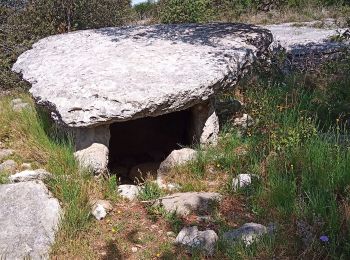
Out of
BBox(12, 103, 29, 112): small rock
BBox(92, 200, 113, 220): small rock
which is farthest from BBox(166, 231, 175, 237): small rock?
BBox(12, 103, 29, 112): small rock

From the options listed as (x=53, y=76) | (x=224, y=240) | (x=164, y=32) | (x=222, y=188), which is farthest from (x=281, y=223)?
(x=164, y=32)

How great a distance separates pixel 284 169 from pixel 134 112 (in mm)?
1373

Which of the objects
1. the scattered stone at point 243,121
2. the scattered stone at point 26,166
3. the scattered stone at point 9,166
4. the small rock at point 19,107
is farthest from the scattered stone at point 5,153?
the scattered stone at point 243,121

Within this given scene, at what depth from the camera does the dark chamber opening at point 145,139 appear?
19.4 ft

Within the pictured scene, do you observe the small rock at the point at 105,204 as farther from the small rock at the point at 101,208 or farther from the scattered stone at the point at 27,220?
the scattered stone at the point at 27,220

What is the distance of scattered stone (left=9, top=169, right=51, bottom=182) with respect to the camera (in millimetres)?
3850

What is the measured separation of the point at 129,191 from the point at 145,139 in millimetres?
2392

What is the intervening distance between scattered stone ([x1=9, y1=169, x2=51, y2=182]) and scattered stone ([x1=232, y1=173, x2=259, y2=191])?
157 centimetres

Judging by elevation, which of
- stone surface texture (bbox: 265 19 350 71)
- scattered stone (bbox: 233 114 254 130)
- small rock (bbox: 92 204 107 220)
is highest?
stone surface texture (bbox: 265 19 350 71)

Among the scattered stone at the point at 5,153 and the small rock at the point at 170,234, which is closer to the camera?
the small rock at the point at 170,234

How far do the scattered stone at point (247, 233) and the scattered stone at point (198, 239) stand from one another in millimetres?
96

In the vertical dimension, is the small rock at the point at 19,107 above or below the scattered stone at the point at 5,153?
above

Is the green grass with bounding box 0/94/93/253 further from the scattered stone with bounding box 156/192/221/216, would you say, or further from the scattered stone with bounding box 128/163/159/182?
the scattered stone with bounding box 128/163/159/182

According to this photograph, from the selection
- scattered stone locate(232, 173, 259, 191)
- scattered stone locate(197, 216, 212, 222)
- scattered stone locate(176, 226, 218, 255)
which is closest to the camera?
scattered stone locate(176, 226, 218, 255)
